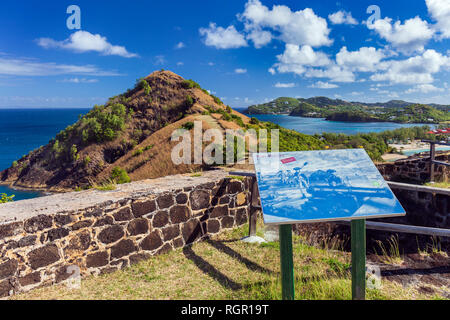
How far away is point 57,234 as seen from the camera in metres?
3.34

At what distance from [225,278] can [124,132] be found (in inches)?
866

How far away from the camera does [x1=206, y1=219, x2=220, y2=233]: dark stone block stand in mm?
4820

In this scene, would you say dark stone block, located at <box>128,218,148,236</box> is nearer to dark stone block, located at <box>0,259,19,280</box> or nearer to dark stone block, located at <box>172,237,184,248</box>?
dark stone block, located at <box>172,237,184,248</box>

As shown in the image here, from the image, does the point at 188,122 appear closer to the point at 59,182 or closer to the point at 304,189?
the point at 59,182

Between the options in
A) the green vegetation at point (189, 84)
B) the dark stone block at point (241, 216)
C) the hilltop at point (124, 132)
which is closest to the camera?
the dark stone block at point (241, 216)

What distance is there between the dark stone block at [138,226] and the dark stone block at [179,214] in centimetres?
43

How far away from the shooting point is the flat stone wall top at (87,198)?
3.35 meters

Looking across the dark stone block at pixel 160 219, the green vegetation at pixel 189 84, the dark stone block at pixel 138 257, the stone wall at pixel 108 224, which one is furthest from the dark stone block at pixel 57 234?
the green vegetation at pixel 189 84

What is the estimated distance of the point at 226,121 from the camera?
66.4 feet

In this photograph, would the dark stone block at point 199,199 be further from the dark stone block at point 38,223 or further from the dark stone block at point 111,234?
the dark stone block at point 38,223

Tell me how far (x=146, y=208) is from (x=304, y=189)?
7.33 feet

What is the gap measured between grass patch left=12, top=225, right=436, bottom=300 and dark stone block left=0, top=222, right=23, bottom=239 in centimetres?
64

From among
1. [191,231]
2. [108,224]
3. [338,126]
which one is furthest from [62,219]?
[338,126]

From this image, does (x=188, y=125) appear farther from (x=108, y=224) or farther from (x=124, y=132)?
(x=108, y=224)
